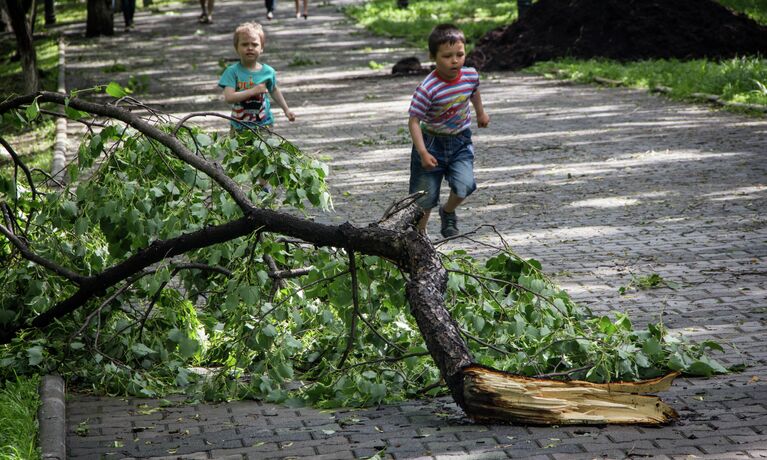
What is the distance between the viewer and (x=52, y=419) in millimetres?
5309

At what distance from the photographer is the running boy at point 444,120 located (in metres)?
8.43

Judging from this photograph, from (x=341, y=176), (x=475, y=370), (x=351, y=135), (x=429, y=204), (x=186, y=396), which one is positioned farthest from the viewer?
(x=351, y=135)

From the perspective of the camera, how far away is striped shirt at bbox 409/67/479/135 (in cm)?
852

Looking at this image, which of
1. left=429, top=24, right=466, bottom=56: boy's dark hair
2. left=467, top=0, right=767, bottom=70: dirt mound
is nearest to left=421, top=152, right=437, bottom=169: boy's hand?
left=429, top=24, right=466, bottom=56: boy's dark hair

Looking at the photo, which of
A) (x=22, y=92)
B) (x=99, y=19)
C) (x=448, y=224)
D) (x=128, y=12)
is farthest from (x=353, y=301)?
(x=128, y=12)

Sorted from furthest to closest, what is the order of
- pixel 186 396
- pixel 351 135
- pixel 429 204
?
1. pixel 351 135
2. pixel 429 204
3. pixel 186 396

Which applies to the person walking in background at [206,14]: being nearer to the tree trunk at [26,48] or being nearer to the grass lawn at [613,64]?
the grass lawn at [613,64]

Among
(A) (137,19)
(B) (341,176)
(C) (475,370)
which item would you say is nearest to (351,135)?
(B) (341,176)

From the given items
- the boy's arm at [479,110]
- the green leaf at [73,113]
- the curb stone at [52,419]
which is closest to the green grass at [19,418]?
the curb stone at [52,419]

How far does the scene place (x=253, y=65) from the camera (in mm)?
10023

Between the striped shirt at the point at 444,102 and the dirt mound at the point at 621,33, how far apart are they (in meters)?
13.0

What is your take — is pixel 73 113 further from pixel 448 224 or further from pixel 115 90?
pixel 448 224

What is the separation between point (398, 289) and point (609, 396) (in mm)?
1307

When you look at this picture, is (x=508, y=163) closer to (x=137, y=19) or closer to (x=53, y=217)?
(x=53, y=217)
